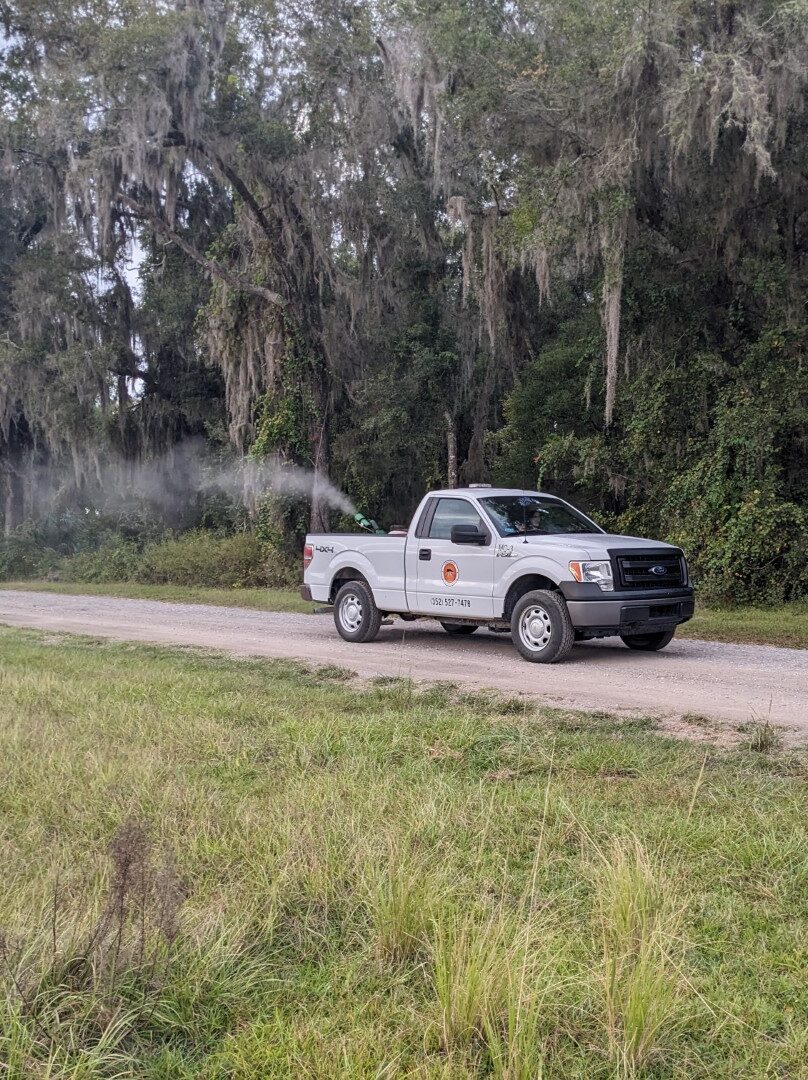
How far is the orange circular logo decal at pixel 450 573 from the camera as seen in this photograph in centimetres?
1288

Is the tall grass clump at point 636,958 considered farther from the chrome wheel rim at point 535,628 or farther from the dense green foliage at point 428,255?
the dense green foliage at point 428,255

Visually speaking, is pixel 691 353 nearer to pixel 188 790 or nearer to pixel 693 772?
pixel 693 772

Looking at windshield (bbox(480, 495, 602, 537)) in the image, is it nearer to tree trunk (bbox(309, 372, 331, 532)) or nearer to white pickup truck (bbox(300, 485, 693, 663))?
white pickup truck (bbox(300, 485, 693, 663))

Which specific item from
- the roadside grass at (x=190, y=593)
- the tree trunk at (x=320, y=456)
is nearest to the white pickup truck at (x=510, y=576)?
the roadside grass at (x=190, y=593)

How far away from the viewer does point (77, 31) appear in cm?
2427

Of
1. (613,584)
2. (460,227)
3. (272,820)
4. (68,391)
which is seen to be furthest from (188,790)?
(68,391)

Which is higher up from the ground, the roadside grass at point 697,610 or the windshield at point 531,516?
the windshield at point 531,516

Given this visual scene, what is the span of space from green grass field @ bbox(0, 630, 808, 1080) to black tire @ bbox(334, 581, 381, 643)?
21.9ft

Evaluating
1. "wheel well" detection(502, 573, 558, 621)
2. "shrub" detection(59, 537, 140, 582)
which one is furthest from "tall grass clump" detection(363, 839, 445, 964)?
"shrub" detection(59, 537, 140, 582)

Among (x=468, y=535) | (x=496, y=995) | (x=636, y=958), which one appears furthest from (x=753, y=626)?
(x=496, y=995)

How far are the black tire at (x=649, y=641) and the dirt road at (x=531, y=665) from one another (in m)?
0.16

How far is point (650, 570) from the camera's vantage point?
12188 millimetres

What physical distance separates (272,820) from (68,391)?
26097 millimetres

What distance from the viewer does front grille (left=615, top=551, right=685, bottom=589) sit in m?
11.8
